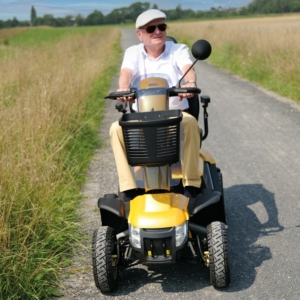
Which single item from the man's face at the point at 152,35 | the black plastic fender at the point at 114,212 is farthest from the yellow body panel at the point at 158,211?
the man's face at the point at 152,35

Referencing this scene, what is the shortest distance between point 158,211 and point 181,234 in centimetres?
21

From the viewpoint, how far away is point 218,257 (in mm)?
3527

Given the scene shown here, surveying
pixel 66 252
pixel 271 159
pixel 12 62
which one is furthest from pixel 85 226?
pixel 12 62

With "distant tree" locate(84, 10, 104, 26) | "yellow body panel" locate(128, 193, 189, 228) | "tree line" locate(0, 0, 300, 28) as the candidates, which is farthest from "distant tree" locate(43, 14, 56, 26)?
"yellow body panel" locate(128, 193, 189, 228)

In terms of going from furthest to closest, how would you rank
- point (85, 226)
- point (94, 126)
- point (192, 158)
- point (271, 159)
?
point (94, 126) → point (271, 159) → point (85, 226) → point (192, 158)

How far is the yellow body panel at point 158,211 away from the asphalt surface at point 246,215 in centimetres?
54

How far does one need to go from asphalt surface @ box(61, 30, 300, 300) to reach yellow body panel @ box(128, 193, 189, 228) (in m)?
0.54

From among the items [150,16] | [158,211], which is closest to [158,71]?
[150,16]

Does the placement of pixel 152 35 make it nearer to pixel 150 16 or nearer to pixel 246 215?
pixel 150 16

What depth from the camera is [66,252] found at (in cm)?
432

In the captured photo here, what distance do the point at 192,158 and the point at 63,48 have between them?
12725mm

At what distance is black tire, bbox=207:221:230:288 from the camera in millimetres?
3527

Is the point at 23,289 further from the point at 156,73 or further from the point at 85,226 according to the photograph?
the point at 156,73

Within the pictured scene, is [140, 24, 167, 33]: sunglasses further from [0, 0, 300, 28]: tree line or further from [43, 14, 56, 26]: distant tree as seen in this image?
[43, 14, 56, 26]: distant tree
